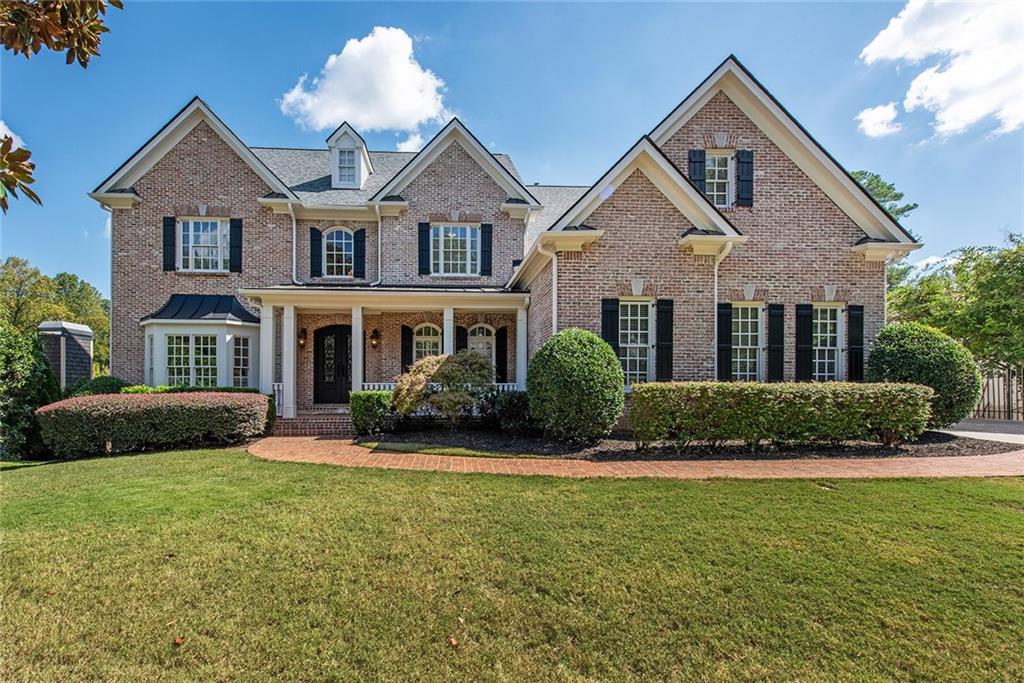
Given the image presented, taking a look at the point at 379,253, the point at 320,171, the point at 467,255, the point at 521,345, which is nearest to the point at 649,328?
the point at 521,345

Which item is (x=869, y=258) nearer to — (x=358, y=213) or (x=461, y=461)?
(x=461, y=461)

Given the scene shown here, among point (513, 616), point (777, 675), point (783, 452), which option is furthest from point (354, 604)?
point (783, 452)

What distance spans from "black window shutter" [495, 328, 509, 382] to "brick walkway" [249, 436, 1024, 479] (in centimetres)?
653

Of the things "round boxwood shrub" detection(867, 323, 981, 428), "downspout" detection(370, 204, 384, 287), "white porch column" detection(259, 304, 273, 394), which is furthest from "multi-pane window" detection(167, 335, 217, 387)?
"round boxwood shrub" detection(867, 323, 981, 428)

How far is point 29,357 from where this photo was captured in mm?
10109

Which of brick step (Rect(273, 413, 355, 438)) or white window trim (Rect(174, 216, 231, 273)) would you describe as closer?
brick step (Rect(273, 413, 355, 438))

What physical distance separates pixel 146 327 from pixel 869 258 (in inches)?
787

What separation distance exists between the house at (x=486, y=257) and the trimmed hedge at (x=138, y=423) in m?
2.46

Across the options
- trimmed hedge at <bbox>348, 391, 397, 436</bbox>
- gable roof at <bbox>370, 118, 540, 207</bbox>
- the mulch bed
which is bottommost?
the mulch bed

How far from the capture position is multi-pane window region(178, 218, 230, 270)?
583 inches

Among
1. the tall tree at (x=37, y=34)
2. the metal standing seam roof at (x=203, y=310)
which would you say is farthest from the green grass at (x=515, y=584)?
the metal standing seam roof at (x=203, y=310)

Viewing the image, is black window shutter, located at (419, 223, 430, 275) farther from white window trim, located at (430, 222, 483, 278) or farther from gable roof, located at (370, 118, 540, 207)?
gable roof, located at (370, 118, 540, 207)

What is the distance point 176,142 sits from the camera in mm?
14852

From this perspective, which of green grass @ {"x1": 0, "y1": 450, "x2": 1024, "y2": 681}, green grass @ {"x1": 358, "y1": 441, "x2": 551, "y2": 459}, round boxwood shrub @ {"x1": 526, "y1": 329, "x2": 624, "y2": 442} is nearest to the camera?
green grass @ {"x1": 0, "y1": 450, "x2": 1024, "y2": 681}
